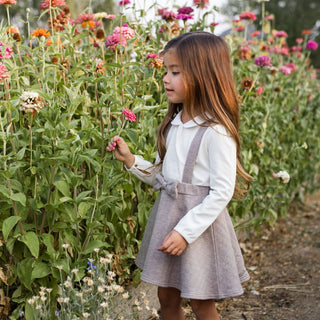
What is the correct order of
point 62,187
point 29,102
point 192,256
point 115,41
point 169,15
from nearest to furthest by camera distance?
point 29,102 < point 192,256 < point 62,187 < point 115,41 < point 169,15

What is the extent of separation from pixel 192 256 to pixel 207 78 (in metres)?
0.63

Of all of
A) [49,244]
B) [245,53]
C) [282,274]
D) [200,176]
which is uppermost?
[245,53]

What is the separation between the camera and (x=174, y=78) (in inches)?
68.6

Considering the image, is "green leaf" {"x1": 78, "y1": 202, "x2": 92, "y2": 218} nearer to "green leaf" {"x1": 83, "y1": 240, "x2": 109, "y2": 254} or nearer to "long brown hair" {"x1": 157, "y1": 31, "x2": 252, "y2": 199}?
"green leaf" {"x1": 83, "y1": 240, "x2": 109, "y2": 254}

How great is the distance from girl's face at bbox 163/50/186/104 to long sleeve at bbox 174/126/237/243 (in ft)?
0.62

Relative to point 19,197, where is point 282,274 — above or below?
below

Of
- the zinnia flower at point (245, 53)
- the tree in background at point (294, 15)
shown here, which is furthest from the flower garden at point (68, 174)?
the tree in background at point (294, 15)

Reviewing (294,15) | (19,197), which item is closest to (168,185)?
(19,197)

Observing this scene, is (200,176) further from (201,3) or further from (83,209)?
(201,3)

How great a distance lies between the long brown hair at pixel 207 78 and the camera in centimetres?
172

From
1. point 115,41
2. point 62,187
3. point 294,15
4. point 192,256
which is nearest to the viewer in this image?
point 192,256

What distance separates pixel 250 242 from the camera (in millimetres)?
3906

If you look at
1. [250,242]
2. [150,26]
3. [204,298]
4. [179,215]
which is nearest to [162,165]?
[179,215]

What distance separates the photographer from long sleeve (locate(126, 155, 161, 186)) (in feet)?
6.26
